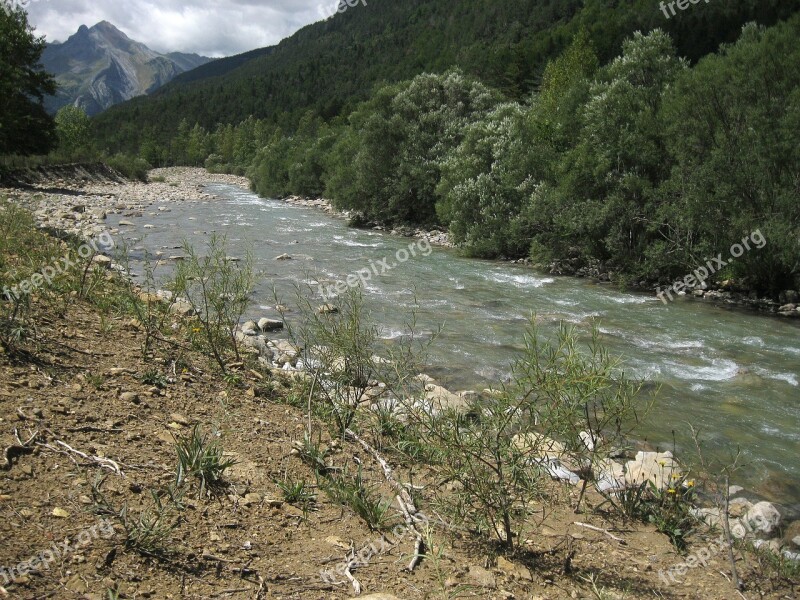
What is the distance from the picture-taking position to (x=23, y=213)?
9891 millimetres

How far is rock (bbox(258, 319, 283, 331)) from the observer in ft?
34.1

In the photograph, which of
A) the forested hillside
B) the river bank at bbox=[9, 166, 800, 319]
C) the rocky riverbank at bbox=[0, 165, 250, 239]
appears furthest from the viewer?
the rocky riverbank at bbox=[0, 165, 250, 239]

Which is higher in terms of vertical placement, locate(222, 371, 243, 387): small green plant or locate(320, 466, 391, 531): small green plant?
locate(222, 371, 243, 387): small green plant

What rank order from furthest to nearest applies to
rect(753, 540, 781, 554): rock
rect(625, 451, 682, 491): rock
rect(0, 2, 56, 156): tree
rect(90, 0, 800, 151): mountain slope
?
1. rect(90, 0, 800, 151): mountain slope
2. rect(0, 2, 56, 156): tree
3. rect(625, 451, 682, 491): rock
4. rect(753, 540, 781, 554): rock

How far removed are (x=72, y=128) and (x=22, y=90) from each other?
4338 cm

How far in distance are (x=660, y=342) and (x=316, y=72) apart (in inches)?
5777

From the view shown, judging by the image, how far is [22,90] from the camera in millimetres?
36062

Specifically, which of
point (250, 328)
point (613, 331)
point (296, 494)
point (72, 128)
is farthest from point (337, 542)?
point (72, 128)

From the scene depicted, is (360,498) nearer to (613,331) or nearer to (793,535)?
(793,535)

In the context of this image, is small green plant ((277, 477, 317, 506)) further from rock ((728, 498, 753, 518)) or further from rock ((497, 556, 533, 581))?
rock ((728, 498, 753, 518))

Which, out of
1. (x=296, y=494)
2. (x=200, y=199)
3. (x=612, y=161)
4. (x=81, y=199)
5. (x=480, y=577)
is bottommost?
(x=480, y=577)

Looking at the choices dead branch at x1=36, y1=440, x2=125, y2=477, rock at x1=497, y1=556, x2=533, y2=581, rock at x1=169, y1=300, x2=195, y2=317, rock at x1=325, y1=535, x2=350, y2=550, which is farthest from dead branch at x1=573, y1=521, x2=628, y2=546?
rock at x1=169, y1=300, x2=195, y2=317

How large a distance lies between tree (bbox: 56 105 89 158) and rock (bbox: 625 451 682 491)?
248ft

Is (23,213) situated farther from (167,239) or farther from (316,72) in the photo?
(316,72)
